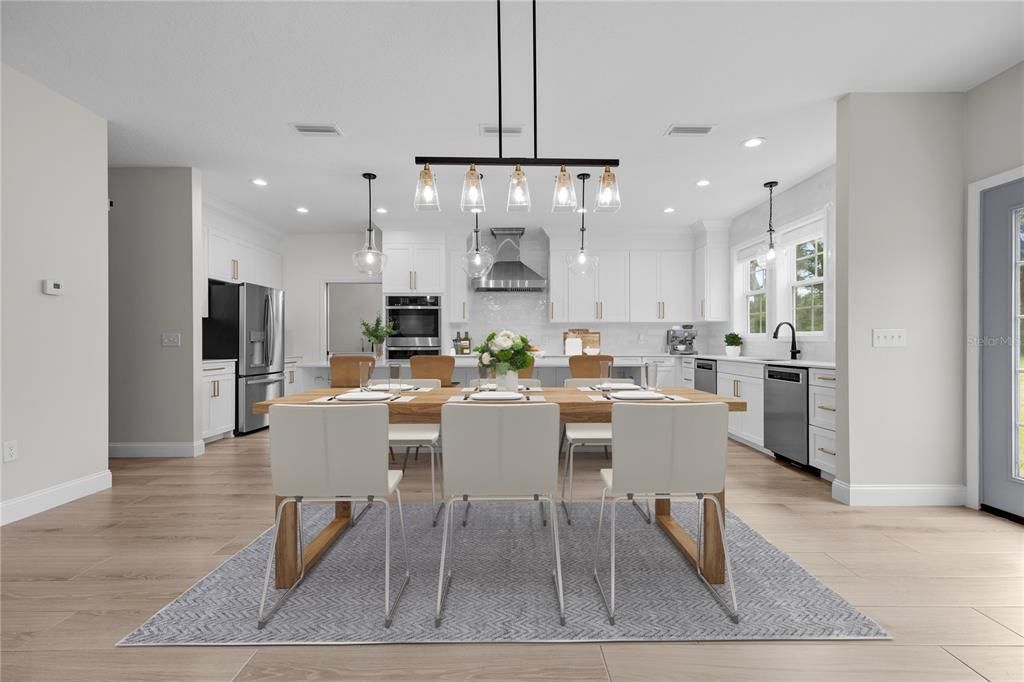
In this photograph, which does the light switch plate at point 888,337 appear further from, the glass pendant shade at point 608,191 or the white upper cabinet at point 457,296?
the white upper cabinet at point 457,296

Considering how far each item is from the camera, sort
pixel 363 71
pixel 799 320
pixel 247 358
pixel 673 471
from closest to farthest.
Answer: pixel 673 471, pixel 363 71, pixel 799 320, pixel 247 358

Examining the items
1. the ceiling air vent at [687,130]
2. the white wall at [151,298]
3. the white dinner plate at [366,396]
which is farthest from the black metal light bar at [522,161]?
the white wall at [151,298]

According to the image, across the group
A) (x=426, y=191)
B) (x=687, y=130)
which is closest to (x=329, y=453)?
(x=426, y=191)

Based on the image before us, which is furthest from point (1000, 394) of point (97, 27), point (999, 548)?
point (97, 27)

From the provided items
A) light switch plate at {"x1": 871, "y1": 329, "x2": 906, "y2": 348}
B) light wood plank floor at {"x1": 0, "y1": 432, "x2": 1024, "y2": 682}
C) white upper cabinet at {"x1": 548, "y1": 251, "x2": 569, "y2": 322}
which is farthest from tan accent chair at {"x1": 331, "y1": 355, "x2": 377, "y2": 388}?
white upper cabinet at {"x1": 548, "y1": 251, "x2": 569, "y2": 322}

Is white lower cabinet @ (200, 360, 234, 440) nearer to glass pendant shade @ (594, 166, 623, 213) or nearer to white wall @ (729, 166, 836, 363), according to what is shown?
glass pendant shade @ (594, 166, 623, 213)

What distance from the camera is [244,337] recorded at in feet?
18.3

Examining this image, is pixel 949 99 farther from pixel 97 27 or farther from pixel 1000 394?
pixel 97 27

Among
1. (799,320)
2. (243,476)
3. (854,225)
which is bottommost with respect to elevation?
(243,476)

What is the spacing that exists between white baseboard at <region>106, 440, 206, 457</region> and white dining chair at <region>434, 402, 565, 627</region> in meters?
3.65

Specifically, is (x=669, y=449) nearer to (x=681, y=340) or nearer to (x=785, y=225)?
(x=785, y=225)

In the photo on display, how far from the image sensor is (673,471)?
6.34ft

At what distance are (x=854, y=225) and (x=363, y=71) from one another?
3.05m

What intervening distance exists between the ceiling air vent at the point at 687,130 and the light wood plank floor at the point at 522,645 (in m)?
2.54
